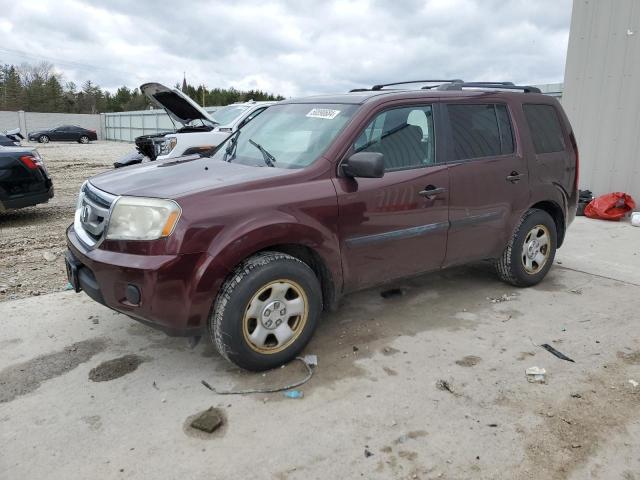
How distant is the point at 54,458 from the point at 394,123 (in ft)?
9.72

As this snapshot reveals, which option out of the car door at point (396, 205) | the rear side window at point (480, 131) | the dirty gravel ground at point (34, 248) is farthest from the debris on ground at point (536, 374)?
the dirty gravel ground at point (34, 248)

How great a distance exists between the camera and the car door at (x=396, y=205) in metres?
3.46

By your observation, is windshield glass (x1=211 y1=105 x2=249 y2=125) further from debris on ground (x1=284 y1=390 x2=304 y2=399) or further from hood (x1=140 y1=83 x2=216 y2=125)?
debris on ground (x1=284 y1=390 x2=304 y2=399)

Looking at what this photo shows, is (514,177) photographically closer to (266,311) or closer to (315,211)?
(315,211)

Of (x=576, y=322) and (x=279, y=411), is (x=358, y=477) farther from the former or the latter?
(x=576, y=322)

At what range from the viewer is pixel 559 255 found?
6.01 m

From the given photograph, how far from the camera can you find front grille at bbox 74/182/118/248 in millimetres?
3076

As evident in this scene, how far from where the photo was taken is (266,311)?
10.3ft

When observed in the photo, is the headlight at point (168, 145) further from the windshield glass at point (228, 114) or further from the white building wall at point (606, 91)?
the white building wall at point (606, 91)

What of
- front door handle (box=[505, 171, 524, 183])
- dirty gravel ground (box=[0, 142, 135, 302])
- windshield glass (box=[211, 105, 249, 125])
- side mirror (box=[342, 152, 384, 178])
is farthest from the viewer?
windshield glass (box=[211, 105, 249, 125])

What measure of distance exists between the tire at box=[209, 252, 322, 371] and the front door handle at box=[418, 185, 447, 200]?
1.09 meters

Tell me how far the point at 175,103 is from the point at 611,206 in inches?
303

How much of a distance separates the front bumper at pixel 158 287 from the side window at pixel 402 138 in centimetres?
145

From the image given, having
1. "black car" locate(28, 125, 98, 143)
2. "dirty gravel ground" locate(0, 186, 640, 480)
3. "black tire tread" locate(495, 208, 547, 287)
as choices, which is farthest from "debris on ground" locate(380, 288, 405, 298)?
"black car" locate(28, 125, 98, 143)
